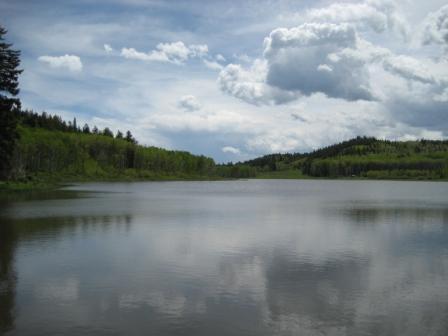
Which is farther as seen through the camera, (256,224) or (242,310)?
(256,224)

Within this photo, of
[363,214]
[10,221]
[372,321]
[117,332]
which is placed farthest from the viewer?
[363,214]

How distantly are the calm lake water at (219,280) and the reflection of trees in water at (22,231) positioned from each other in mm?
79

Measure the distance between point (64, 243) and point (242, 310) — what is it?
17878 millimetres

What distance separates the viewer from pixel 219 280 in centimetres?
2152

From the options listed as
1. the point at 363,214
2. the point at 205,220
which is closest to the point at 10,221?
the point at 205,220

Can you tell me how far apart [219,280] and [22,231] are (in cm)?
2029

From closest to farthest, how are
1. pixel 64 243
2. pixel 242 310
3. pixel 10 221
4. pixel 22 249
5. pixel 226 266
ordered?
pixel 242 310
pixel 226 266
pixel 22 249
pixel 64 243
pixel 10 221

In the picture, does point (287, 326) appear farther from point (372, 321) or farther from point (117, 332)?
point (117, 332)

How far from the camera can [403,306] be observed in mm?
17688

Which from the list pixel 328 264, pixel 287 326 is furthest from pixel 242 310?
pixel 328 264

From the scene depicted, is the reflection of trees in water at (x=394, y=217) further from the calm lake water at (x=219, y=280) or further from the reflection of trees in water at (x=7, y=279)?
the reflection of trees in water at (x=7, y=279)

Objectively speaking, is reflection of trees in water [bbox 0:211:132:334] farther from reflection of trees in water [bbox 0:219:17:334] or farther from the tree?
the tree

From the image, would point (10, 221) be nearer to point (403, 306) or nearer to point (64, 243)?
point (64, 243)

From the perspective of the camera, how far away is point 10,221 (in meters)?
41.1
